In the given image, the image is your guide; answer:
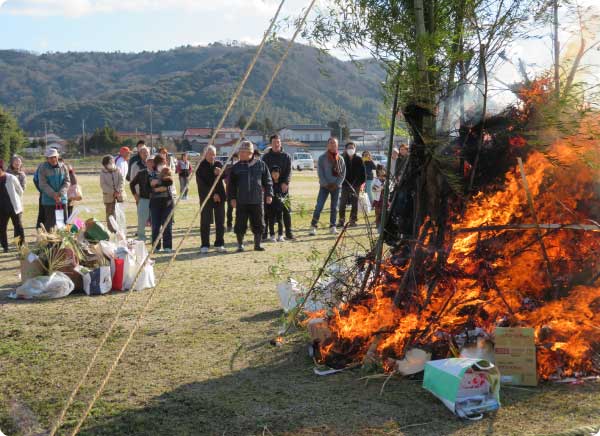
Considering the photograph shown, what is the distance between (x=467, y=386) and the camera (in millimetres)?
4473

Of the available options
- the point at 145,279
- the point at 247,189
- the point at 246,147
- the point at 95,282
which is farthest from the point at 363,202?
the point at 95,282

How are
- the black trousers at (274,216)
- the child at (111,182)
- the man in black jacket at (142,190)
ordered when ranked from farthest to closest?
1. the black trousers at (274,216)
2. the child at (111,182)
3. the man in black jacket at (142,190)

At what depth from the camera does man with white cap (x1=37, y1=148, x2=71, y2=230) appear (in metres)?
12.2

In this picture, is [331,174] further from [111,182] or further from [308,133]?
[308,133]

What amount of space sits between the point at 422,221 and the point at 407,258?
1.14ft

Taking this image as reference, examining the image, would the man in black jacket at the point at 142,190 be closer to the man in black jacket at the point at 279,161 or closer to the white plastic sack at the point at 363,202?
the man in black jacket at the point at 279,161

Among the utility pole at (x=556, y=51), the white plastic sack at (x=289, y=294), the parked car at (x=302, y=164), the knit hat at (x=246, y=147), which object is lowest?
the parked car at (x=302, y=164)

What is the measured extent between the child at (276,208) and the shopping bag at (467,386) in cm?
876

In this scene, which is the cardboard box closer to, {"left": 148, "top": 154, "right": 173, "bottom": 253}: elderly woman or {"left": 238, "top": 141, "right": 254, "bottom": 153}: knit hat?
{"left": 238, "top": 141, "right": 254, "bottom": 153}: knit hat

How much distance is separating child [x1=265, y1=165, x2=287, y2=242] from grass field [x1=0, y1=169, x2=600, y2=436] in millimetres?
5547

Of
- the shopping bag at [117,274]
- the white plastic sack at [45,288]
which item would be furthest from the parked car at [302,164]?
the white plastic sack at [45,288]

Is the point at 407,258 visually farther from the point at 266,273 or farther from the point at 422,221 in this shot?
the point at 266,273

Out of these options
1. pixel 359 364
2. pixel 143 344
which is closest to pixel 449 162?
pixel 359 364

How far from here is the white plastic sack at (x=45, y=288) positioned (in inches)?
325
